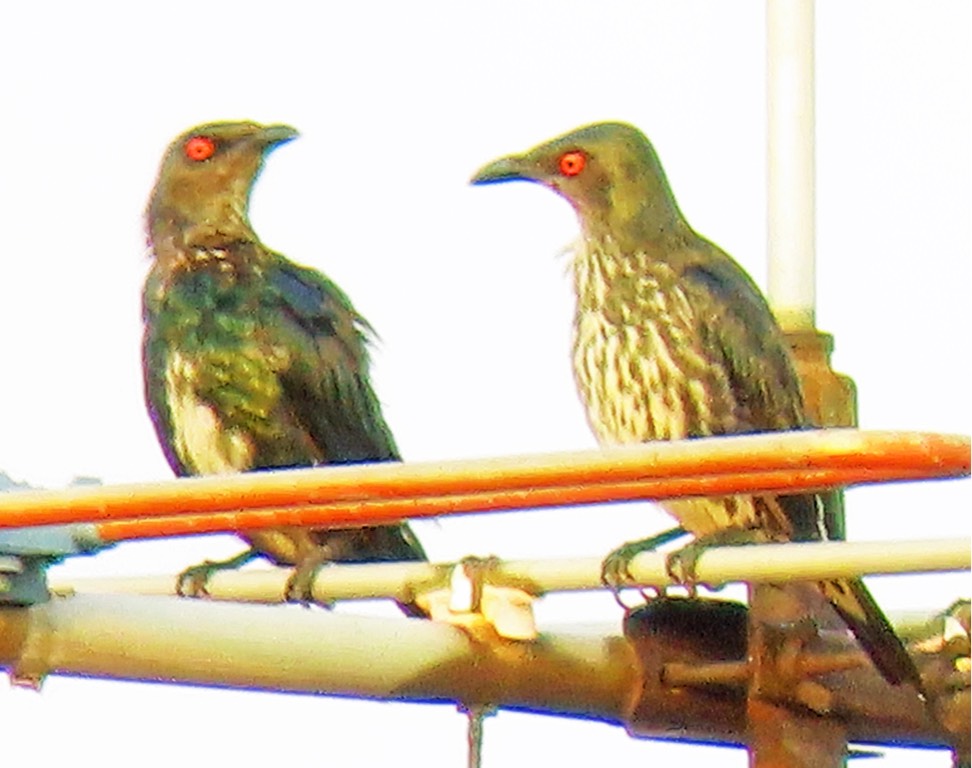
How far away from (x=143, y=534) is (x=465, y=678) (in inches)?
20.4

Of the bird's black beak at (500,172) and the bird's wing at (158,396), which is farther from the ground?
the bird's black beak at (500,172)

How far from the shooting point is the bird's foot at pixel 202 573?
3.97 metres

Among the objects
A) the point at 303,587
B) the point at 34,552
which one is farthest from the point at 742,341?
the point at 34,552

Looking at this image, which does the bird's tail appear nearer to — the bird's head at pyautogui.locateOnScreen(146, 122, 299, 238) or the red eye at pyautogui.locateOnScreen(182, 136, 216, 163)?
the bird's head at pyautogui.locateOnScreen(146, 122, 299, 238)

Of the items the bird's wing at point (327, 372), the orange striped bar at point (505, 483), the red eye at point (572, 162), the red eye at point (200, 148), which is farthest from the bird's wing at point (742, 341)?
the orange striped bar at point (505, 483)

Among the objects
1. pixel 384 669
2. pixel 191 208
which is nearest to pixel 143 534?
pixel 384 669

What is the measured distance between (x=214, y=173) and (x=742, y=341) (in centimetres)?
164

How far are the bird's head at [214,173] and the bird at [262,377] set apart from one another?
0.45ft

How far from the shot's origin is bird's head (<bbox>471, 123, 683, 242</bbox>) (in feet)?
18.6

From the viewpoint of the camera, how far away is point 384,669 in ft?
7.30

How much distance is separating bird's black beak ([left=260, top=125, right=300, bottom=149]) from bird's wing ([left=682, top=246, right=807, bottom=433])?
1.16 m

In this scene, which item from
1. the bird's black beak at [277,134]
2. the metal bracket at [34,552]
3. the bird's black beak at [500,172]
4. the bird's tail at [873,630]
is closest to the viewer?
the metal bracket at [34,552]

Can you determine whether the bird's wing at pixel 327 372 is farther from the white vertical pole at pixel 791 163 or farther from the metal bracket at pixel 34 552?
the metal bracket at pixel 34 552

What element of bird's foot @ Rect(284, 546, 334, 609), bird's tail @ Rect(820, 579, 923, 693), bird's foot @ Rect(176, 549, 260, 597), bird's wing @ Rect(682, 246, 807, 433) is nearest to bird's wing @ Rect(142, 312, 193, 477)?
bird's foot @ Rect(176, 549, 260, 597)
